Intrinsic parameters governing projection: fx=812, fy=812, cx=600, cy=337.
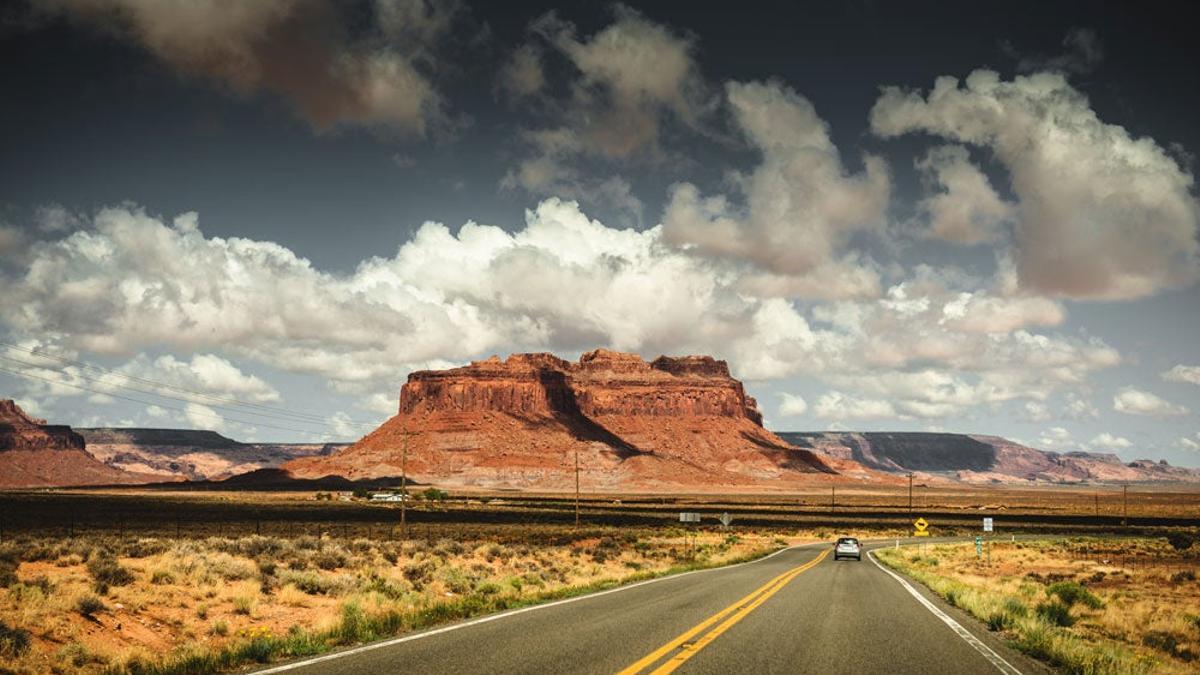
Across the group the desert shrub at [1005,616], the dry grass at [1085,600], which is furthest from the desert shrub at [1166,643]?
the desert shrub at [1005,616]

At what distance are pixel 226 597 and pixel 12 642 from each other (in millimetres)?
7038

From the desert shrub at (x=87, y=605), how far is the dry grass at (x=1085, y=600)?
1502 cm

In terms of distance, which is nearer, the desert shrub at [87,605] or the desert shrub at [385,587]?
the desert shrub at [87,605]

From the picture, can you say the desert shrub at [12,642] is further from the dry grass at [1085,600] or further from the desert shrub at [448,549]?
the desert shrub at [448,549]

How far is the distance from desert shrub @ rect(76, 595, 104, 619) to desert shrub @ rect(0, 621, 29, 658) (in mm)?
2614

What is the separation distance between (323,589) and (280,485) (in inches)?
7176

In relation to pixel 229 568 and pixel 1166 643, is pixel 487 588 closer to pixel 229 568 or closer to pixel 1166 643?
pixel 229 568

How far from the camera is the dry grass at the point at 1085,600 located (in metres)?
11.9

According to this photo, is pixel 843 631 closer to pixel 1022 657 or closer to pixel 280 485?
pixel 1022 657

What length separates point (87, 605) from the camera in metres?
13.9

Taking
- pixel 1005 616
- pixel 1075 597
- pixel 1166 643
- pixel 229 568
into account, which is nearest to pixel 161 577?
pixel 229 568

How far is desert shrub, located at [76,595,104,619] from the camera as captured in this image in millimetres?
13883

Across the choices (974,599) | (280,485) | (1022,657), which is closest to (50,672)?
(1022,657)

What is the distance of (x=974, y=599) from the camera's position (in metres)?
17.8
